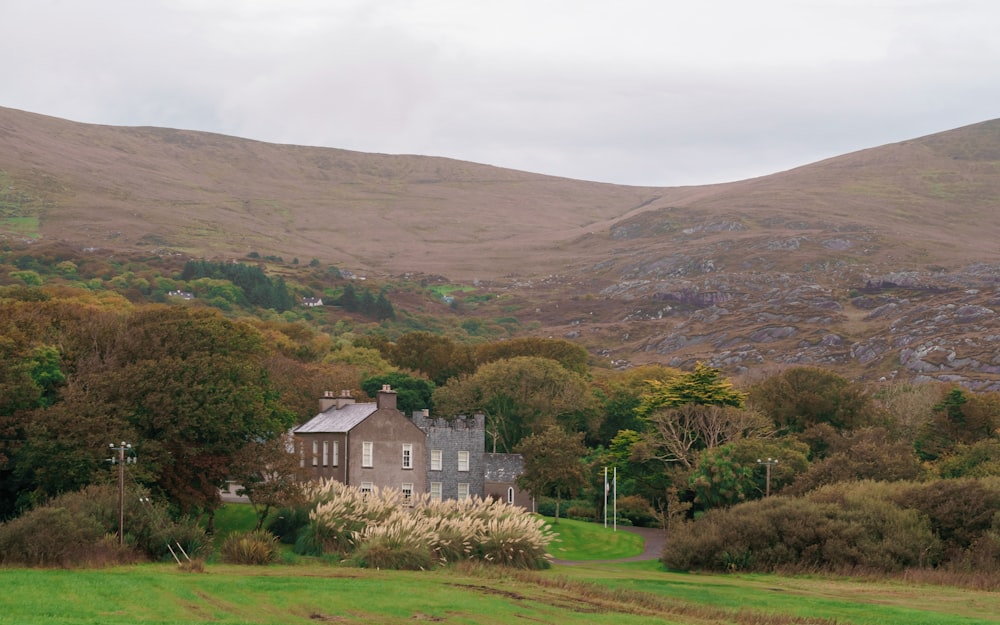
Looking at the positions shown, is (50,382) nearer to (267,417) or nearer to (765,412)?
(267,417)

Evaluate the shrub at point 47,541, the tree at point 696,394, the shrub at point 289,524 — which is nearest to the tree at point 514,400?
the tree at point 696,394

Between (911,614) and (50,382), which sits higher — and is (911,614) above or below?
below

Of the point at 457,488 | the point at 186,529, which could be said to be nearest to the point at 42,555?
the point at 186,529

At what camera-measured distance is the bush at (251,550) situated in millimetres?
42688

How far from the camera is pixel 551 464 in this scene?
79438 millimetres

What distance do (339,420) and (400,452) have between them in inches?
176

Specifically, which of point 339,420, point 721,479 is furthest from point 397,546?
point 721,479

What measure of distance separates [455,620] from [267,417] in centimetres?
3263

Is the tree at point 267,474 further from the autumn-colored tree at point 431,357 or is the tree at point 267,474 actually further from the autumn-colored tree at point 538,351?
the autumn-colored tree at point 538,351

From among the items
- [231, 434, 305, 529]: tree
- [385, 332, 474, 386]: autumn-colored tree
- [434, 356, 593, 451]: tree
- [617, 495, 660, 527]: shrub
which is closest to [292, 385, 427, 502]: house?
[231, 434, 305, 529]: tree

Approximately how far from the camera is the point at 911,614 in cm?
3469

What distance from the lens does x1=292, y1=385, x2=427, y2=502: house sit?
72.1 metres

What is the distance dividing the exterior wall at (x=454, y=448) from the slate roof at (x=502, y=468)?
5.98 ft

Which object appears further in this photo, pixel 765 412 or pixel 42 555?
pixel 765 412
